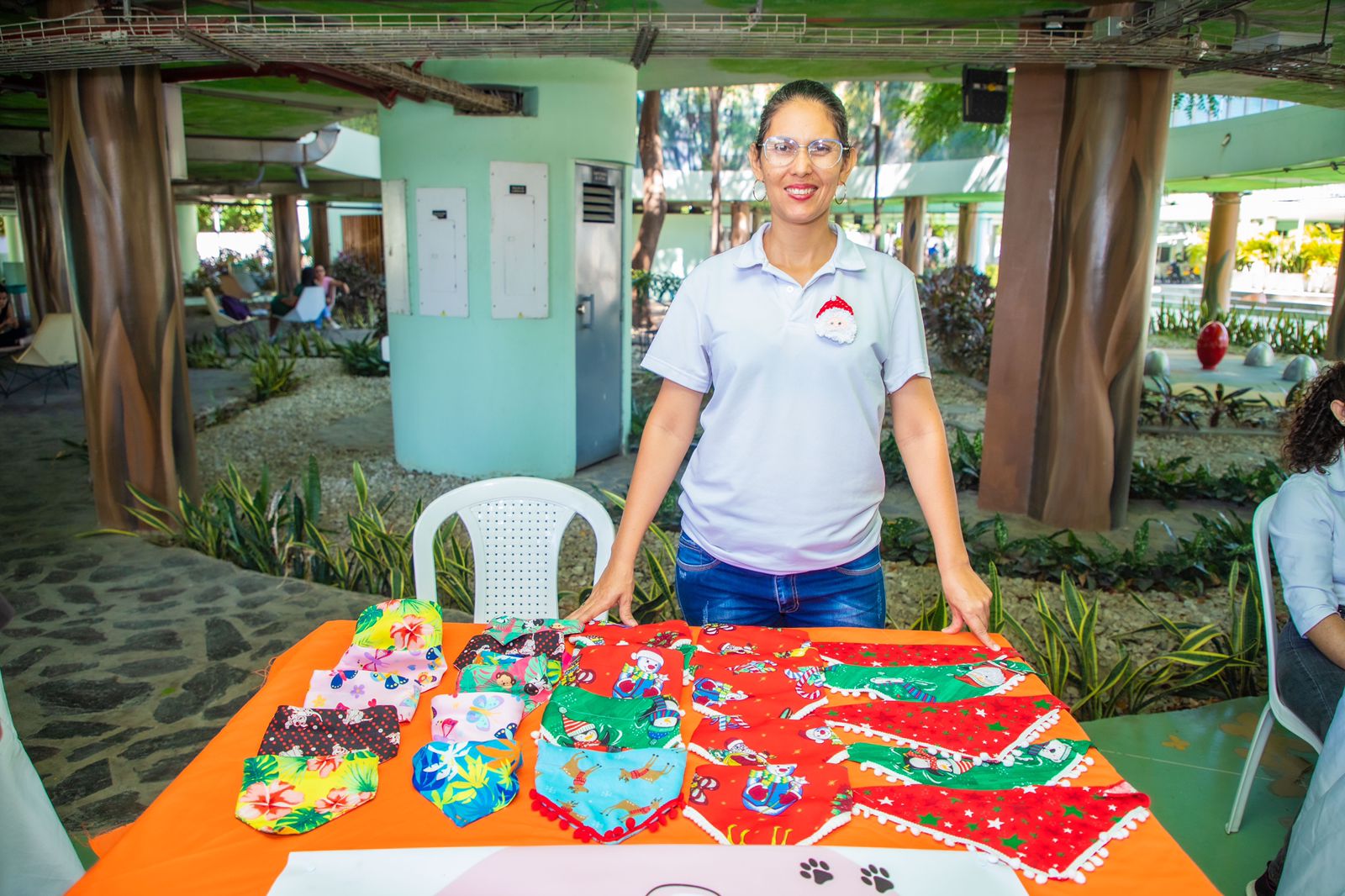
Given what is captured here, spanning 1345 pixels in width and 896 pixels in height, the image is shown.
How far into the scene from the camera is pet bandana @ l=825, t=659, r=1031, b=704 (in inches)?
67.3

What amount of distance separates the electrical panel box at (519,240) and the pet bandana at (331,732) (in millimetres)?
5338

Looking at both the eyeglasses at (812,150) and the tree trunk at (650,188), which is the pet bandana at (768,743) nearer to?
the eyeglasses at (812,150)

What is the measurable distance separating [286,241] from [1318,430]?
20.7 meters

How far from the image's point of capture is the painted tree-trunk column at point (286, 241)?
2009 cm

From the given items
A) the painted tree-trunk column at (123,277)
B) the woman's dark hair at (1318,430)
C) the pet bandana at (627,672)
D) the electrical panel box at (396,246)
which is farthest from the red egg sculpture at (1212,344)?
the pet bandana at (627,672)

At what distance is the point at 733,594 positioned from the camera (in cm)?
218

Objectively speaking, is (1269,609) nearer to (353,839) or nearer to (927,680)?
(927,680)

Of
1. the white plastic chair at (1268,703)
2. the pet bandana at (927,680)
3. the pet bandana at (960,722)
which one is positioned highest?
the pet bandana at (927,680)

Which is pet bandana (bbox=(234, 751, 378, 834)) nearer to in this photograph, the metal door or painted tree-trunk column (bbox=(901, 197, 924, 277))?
the metal door

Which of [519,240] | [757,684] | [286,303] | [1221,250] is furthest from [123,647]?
[1221,250]

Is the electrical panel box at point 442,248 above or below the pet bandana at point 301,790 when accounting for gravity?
above

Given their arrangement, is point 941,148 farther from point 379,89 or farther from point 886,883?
point 886,883

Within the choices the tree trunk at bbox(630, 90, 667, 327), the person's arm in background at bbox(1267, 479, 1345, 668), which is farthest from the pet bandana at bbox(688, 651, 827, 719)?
the tree trunk at bbox(630, 90, 667, 327)

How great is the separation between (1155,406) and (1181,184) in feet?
31.8
